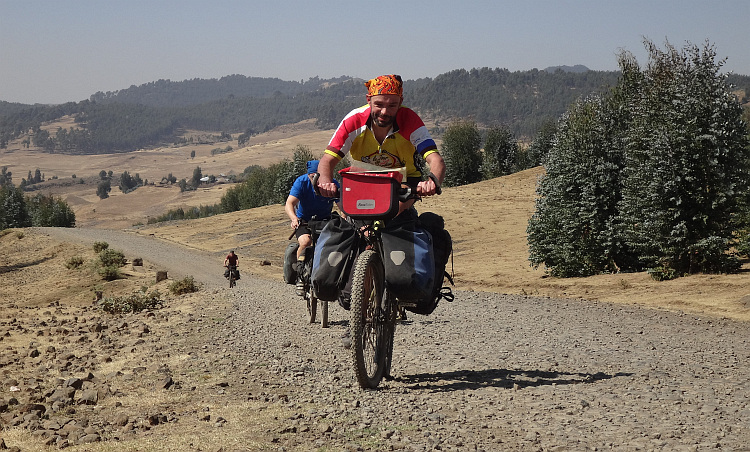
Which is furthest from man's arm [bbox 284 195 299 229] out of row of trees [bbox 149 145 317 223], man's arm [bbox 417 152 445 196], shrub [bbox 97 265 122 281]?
row of trees [bbox 149 145 317 223]

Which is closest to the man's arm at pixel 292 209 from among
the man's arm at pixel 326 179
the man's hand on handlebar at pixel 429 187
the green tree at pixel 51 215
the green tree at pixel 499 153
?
the man's arm at pixel 326 179

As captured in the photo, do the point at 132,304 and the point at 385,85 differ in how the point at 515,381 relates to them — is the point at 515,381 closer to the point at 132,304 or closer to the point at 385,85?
the point at 385,85

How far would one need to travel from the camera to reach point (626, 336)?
10.1 meters

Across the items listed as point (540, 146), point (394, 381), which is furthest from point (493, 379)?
point (540, 146)

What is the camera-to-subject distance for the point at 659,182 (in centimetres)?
2041

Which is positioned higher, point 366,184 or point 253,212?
point 366,184

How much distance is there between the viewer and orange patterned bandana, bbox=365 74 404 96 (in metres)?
6.34

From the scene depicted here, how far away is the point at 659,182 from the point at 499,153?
84.0 meters

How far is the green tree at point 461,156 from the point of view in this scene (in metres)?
98.1

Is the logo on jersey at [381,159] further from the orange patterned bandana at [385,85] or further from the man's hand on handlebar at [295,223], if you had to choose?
the man's hand on handlebar at [295,223]

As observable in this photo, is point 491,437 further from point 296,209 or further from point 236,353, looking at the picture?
point 296,209

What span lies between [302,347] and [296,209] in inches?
83.3

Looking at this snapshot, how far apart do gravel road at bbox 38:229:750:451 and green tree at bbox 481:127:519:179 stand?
8388 cm

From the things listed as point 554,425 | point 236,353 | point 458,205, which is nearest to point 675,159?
point 236,353
